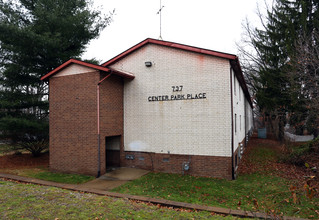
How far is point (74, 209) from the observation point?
19.4ft

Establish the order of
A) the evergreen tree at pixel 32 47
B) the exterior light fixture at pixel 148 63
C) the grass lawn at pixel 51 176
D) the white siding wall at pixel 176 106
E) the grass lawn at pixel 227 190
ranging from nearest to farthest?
1. the grass lawn at pixel 227 190
2. the grass lawn at pixel 51 176
3. the white siding wall at pixel 176 106
4. the exterior light fixture at pixel 148 63
5. the evergreen tree at pixel 32 47

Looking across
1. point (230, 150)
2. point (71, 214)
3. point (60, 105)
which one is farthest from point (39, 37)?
point (230, 150)

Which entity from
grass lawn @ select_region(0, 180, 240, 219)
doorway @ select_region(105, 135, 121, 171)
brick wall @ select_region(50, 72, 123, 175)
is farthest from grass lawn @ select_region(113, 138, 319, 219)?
brick wall @ select_region(50, 72, 123, 175)

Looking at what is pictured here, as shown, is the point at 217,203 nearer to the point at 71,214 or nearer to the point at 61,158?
the point at 71,214

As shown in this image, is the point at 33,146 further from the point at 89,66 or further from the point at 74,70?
the point at 89,66

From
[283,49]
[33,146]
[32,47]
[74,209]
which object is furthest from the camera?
[283,49]

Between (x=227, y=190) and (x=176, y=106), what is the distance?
4609 millimetres

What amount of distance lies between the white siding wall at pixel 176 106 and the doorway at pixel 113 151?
536mm

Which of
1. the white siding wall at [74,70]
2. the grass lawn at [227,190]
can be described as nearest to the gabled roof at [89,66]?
the white siding wall at [74,70]

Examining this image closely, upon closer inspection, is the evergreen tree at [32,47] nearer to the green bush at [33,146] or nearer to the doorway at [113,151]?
the green bush at [33,146]

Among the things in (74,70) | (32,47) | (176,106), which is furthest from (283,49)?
(32,47)

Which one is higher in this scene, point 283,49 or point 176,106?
point 283,49

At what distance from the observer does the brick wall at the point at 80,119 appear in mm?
10586

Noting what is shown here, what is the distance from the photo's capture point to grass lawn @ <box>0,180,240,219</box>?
552cm
